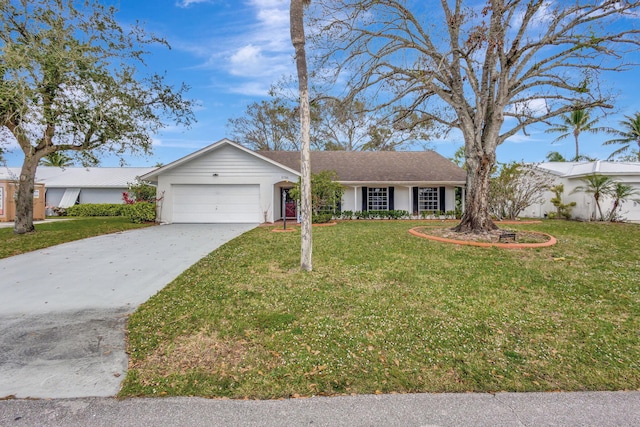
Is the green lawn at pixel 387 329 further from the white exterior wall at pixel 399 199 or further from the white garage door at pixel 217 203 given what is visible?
the white exterior wall at pixel 399 199

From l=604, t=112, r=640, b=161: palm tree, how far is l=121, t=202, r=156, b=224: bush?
A: 34.8 m

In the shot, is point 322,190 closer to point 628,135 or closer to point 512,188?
point 512,188

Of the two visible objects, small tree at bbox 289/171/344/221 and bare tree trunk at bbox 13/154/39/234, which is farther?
small tree at bbox 289/171/344/221

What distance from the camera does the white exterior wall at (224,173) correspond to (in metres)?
15.8

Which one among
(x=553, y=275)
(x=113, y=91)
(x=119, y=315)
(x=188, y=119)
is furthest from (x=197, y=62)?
(x=553, y=275)

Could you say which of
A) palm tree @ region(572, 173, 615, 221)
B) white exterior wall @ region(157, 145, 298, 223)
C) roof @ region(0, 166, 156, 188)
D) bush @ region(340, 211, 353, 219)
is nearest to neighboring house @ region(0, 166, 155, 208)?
roof @ region(0, 166, 156, 188)

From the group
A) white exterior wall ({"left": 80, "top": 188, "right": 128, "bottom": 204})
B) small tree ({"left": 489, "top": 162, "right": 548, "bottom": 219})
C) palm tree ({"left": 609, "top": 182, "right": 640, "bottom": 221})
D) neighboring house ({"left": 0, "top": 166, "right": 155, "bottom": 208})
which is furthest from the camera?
white exterior wall ({"left": 80, "top": 188, "right": 128, "bottom": 204})

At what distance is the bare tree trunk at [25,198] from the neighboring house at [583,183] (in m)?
23.6

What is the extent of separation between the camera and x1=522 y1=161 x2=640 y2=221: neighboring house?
53.9 ft

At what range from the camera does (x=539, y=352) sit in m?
3.40

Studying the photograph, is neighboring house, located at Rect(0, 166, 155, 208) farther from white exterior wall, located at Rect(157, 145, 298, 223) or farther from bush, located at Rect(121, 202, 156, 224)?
white exterior wall, located at Rect(157, 145, 298, 223)

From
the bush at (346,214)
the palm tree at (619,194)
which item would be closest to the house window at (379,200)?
the bush at (346,214)

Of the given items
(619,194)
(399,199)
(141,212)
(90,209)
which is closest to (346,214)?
(399,199)

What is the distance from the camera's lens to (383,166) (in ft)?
64.8
